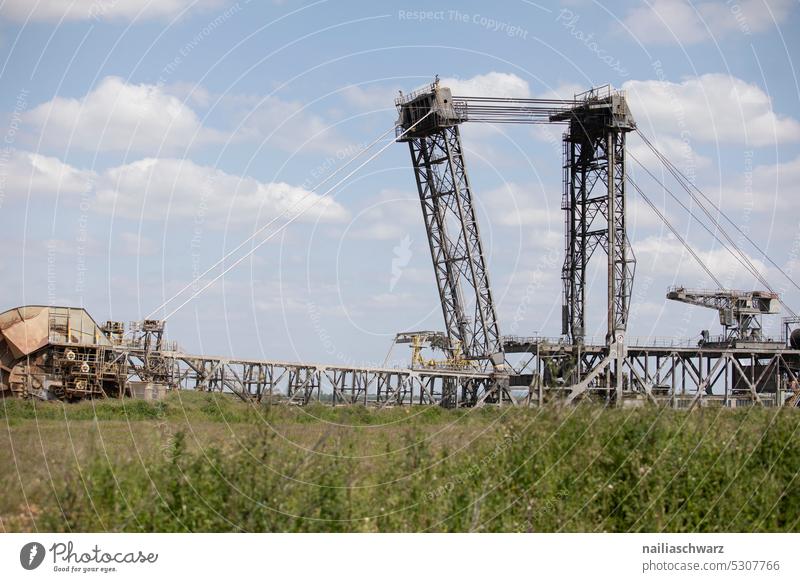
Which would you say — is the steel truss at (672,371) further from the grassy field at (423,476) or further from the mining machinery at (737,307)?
the grassy field at (423,476)

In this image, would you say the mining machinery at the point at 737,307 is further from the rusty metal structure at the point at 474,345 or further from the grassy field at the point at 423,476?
the grassy field at the point at 423,476

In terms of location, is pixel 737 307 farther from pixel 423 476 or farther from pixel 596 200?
pixel 423 476

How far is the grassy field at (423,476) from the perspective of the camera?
548 inches

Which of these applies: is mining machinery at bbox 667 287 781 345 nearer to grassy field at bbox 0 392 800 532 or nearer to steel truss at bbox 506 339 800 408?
steel truss at bbox 506 339 800 408

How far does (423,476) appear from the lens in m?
16.8

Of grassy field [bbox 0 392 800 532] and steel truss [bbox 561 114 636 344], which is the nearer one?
grassy field [bbox 0 392 800 532]

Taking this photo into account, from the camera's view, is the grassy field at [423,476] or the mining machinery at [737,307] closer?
the grassy field at [423,476]

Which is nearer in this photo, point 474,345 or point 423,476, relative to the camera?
point 423,476

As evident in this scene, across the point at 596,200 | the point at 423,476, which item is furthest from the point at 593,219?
the point at 423,476

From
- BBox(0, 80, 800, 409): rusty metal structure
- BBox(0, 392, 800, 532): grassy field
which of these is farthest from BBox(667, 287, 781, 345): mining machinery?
BBox(0, 392, 800, 532): grassy field

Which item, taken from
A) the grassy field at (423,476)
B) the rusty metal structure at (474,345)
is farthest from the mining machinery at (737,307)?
the grassy field at (423,476)

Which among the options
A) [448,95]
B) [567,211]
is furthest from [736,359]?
[448,95]

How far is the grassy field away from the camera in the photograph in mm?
13914
